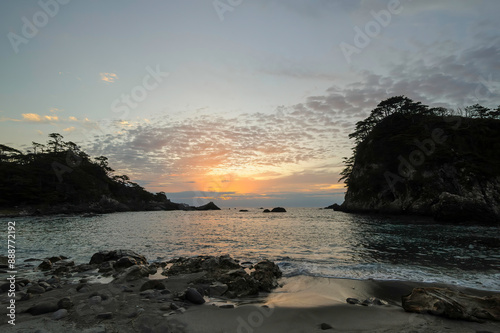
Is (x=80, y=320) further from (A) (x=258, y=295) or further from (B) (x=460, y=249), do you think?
(B) (x=460, y=249)

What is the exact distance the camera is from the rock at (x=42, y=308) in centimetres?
541

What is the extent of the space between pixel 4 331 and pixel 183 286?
455cm

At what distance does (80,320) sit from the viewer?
5.01 metres

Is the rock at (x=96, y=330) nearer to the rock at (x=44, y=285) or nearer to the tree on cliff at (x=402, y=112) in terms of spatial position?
the rock at (x=44, y=285)

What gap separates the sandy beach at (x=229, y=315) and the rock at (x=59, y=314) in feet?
0.18

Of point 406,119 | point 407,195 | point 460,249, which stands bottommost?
point 460,249

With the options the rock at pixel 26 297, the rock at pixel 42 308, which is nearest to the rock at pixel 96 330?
the rock at pixel 42 308

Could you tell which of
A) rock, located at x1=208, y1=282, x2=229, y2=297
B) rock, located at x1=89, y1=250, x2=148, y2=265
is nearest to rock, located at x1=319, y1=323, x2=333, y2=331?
rock, located at x1=208, y1=282, x2=229, y2=297

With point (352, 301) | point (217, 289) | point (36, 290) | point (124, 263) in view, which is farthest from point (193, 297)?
point (124, 263)

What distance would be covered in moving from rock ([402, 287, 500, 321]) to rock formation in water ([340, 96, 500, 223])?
137 feet

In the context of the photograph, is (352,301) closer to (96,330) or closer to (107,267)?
(96,330)

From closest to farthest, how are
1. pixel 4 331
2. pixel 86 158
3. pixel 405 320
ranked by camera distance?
pixel 4 331, pixel 405 320, pixel 86 158

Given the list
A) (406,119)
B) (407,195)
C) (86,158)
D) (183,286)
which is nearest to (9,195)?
(86,158)

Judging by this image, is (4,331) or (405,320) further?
(405,320)
